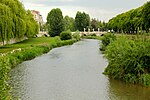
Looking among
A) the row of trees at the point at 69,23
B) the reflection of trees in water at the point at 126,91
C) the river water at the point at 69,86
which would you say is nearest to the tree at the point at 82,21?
the row of trees at the point at 69,23

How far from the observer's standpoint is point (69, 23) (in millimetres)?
161250

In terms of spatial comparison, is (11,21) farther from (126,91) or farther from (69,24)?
(69,24)

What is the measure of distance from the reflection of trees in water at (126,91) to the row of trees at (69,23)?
3153 inches

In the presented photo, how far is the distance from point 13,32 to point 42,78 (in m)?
18.5

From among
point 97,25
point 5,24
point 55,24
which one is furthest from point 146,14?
point 97,25

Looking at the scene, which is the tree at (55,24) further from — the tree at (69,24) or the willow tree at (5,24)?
the willow tree at (5,24)

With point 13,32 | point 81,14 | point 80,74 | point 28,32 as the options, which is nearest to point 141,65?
point 80,74

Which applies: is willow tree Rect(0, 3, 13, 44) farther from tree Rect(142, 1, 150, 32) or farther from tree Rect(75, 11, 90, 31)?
tree Rect(75, 11, 90, 31)

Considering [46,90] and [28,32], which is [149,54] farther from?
[28,32]

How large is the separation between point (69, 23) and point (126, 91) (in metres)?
139

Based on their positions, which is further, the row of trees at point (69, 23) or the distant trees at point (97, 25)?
the distant trees at point (97, 25)

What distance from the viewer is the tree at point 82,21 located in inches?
5630

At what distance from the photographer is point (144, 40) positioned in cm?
2691

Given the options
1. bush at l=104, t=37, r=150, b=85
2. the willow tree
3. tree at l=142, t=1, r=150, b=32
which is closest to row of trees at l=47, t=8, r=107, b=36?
tree at l=142, t=1, r=150, b=32
